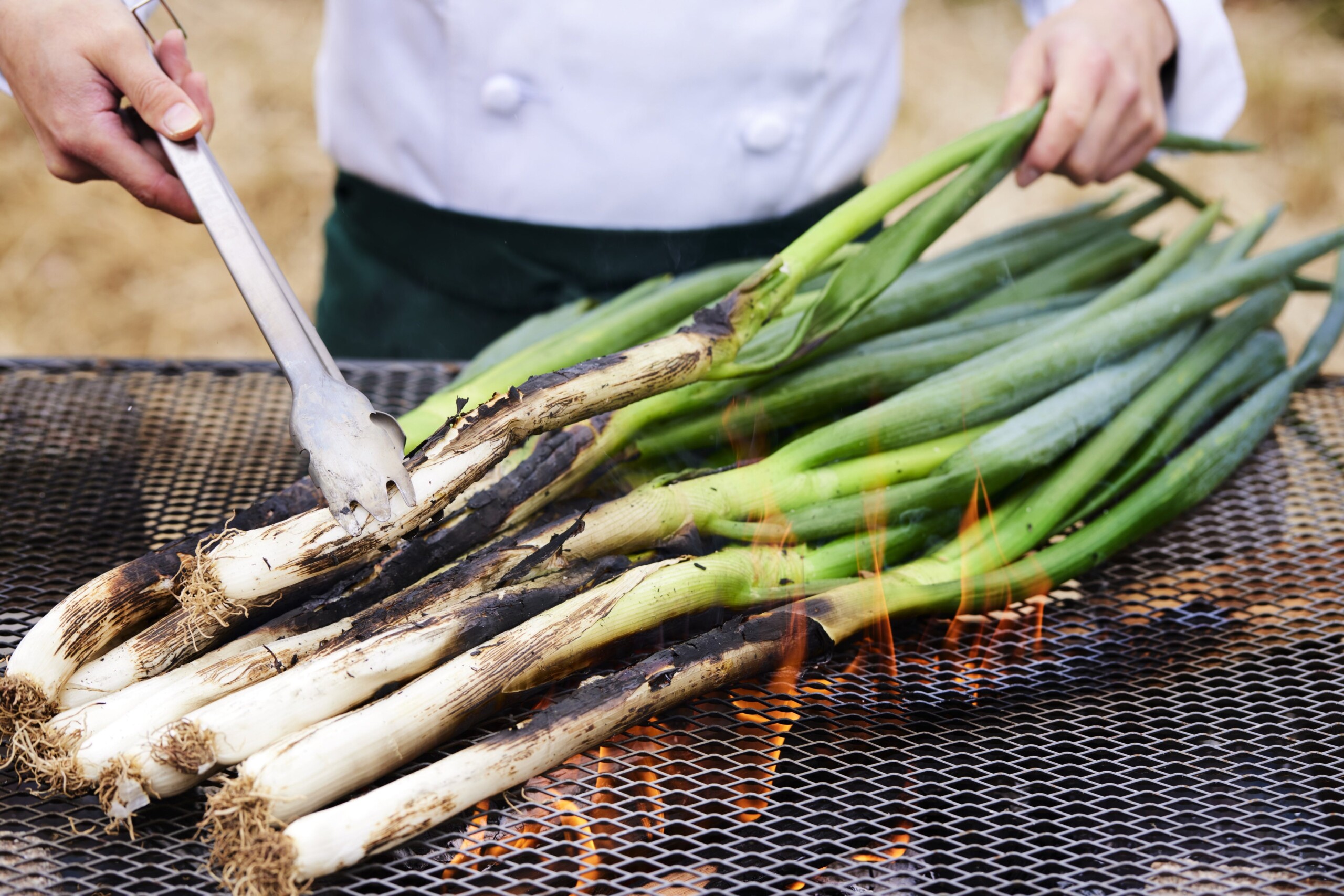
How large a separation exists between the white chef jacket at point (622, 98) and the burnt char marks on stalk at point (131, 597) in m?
0.93

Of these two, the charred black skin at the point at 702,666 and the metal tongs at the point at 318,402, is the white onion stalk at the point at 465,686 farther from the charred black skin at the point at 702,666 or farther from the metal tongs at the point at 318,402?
the metal tongs at the point at 318,402

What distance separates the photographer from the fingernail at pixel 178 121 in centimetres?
124

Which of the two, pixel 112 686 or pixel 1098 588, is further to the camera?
A: pixel 1098 588

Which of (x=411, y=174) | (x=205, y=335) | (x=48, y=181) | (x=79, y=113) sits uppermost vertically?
(x=79, y=113)

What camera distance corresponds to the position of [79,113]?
133cm

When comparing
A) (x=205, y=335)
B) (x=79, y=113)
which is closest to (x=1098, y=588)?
(x=79, y=113)

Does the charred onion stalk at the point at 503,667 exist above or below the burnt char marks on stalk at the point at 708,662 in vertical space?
above

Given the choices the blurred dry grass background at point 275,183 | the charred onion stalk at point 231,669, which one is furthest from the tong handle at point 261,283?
the blurred dry grass background at point 275,183

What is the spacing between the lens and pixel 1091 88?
5.83ft

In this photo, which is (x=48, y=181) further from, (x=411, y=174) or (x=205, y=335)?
(x=411, y=174)

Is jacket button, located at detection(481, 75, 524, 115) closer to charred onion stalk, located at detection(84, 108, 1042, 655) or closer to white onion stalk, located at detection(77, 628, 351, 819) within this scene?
charred onion stalk, located at detection(84, 108, 1042, 655)

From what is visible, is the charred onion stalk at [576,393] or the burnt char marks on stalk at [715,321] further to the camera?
the burnt char marks on stalk at [715,321]

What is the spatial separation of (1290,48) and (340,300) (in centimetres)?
553

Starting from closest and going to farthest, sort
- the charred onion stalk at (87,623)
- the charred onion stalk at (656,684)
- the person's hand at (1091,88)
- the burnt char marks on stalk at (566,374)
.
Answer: the charred onion stalk at (656,684) → the charred onion stalk at (87,623) → the burnt char marks on stalk at (566,374) → the person's hand at (1091,88)
